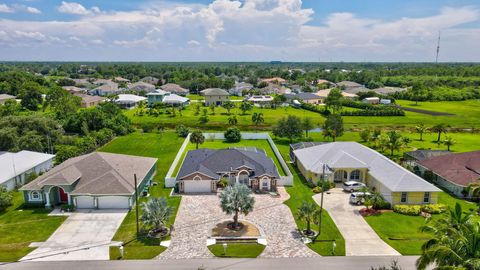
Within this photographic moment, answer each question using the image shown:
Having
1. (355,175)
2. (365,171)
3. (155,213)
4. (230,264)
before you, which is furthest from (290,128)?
(230,264)

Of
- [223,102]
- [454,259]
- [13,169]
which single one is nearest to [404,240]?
[454,259]

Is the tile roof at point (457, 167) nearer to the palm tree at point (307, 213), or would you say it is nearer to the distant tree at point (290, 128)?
the palm tree at point (307, 213)

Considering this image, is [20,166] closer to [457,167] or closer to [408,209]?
[408,209]

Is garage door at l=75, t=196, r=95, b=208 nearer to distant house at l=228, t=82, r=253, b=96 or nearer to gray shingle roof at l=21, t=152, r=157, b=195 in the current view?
gray shingle roof at l=21, t=152, r=157, b=195

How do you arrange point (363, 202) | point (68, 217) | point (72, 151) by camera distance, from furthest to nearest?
point (72, 151)
point (363, 202)
point (68, 217)

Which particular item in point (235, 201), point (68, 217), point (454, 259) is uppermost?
point (454, 259)

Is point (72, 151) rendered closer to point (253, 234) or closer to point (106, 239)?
point (106, 239)
